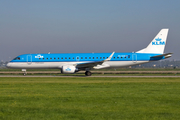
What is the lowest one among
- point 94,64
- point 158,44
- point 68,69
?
point 68,69

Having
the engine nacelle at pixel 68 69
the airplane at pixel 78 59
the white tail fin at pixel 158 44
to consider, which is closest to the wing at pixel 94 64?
the airplane at pixel 78 59

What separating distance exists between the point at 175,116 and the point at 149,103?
304 cm

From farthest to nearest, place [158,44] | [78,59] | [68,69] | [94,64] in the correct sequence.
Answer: [158,44] < [78,59] < [94,64] < [68,69]

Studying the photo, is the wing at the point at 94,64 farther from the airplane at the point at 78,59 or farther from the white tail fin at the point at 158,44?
the white tail fin at the point at 158,44

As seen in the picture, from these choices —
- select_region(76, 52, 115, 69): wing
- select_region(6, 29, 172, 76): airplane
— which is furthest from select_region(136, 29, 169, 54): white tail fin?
select_region(76, 52, 115, 69): wing

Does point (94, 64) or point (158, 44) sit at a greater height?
point (158, 44)

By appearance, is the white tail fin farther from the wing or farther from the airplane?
the wing

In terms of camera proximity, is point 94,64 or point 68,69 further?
point 94,64

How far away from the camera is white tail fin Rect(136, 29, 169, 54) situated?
4303 centimetres

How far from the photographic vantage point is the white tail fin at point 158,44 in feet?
141

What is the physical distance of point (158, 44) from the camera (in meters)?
43.3


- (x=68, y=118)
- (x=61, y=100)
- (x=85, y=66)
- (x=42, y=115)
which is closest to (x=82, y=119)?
(x=68, y=118)

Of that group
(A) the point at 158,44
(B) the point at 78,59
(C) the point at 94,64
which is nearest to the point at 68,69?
(B) the point at 78,59

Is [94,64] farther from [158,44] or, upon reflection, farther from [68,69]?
[158,44]
